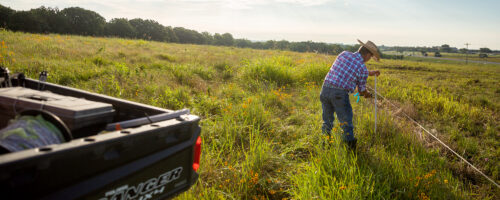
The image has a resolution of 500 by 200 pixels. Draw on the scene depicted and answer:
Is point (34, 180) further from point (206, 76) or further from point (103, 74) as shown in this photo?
point (206, 76)

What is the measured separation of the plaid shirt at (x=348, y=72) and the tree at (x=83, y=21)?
171 ft

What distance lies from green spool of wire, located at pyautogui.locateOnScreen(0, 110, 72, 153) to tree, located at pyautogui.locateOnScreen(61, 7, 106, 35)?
5298cm

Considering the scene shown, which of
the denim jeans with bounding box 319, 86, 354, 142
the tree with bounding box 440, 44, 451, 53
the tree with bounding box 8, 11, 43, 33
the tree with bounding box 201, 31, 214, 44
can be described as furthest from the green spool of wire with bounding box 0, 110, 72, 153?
the tree with bounding box 440, 44, 451, 53

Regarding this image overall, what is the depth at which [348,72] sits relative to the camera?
3.67 meters

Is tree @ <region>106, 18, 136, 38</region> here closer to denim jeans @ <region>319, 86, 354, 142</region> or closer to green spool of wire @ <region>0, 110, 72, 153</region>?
denim jeans @ <region>319, 86, 354, 142</region>

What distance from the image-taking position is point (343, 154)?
289cm

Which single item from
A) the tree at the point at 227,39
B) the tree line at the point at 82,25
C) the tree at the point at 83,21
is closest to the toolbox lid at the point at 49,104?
the tree line at the point at 82,25

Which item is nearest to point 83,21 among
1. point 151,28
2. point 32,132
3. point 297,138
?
point 151,28

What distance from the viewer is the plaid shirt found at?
3678 mm

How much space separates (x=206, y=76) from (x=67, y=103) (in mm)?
6638

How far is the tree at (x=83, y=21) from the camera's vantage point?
46125 mm

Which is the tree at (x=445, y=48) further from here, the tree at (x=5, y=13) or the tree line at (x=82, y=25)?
the tree at (x=5, y=13)

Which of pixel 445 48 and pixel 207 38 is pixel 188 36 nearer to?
pixel 207 38

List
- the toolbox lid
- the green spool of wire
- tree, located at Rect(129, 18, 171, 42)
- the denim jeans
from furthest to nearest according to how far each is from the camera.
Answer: tree, located at Rect(129, 18, 171, 42) < the denim jeans < the toolbox lid < the green spool of wire
